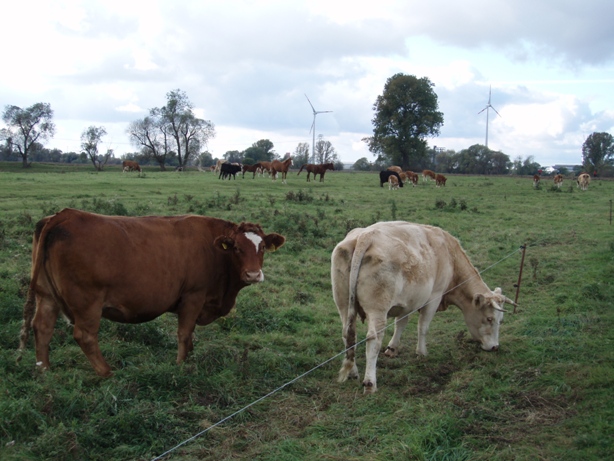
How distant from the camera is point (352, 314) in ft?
24.0

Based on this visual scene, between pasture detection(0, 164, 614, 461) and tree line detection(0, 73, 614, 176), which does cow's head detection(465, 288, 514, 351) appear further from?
tree line detection(0, 73, 614, 176)

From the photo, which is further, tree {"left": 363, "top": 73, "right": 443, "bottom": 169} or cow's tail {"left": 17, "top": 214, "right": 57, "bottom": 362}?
tree {"left": 363, "top": 73, "right": 443, "bottom": 169}

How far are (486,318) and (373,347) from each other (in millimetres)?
2487

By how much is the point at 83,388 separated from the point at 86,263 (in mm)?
1361

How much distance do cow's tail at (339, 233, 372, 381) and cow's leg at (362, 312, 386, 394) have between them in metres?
0.24

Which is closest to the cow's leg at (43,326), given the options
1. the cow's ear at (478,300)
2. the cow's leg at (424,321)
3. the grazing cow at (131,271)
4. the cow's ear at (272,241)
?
the grazing cow at (131,271)

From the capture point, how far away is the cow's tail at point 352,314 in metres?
7.20

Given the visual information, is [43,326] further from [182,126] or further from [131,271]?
[182,126]

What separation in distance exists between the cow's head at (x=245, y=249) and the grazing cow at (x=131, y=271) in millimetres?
13

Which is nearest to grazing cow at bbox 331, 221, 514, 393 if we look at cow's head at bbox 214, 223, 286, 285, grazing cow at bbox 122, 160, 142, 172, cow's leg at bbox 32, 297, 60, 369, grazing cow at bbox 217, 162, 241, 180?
cow's head at bbox 214, 223, 286, 285

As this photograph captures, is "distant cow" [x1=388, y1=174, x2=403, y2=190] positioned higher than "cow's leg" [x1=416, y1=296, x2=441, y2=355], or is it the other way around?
"distant cow" [x1=388, y1=174, x2=403, y2=190]

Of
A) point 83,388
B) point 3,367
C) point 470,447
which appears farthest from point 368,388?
point 3,367

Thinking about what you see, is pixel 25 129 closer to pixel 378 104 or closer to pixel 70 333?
pixel 378 104

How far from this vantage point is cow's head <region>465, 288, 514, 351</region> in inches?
335
